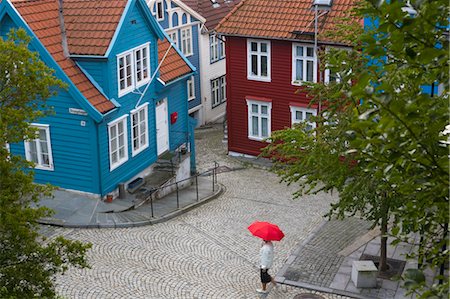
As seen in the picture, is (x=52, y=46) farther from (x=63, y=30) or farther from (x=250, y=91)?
(x=250, y=91)

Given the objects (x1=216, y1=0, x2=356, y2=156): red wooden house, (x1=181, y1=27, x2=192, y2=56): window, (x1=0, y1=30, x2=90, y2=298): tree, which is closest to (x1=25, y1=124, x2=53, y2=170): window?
(x1=216, y1=0, x2=356, y2=156): red wooden house

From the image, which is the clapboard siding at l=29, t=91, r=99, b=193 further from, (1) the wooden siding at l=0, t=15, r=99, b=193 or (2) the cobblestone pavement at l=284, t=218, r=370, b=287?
(2) the cobblestone pavement at l=284, t=218, r=370, b=287

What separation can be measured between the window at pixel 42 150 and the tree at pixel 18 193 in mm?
11323

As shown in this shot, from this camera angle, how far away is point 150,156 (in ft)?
85.0

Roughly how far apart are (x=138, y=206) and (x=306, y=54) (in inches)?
391

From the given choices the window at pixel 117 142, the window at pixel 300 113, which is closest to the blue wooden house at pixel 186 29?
the window at pixel 300 113

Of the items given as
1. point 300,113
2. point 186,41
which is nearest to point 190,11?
point 186,41

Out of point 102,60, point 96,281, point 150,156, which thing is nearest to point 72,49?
point 102,60

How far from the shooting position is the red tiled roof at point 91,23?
22188 millimetres

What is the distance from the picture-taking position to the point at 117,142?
2336 cm

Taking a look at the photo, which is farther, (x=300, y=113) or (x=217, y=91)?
(x=217, y=91)

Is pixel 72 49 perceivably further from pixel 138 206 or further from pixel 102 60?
pixel 138 206

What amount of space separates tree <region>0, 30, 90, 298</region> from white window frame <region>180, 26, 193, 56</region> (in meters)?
25.1

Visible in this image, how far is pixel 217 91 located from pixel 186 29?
16.7 ft
